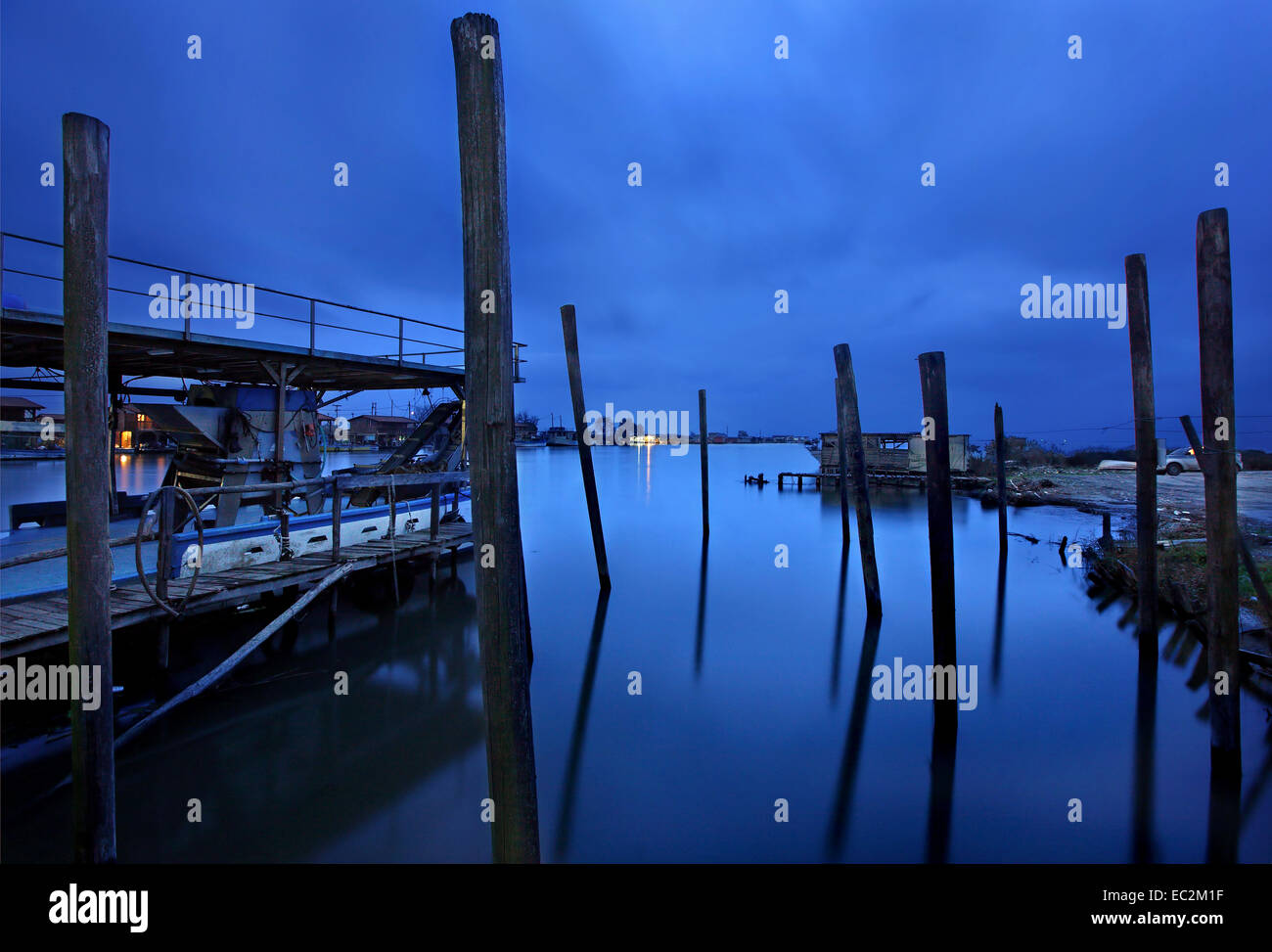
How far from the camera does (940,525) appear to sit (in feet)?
20.8

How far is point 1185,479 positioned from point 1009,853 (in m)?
41.3

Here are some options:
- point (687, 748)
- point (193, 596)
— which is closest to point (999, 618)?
point (687, 748)

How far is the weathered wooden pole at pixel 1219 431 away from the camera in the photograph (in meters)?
5.32

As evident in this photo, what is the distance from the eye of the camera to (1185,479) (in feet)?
111

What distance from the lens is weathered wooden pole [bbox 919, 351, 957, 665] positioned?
6316mm

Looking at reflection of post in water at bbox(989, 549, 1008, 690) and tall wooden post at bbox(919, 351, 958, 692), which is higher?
tall wooden post at bbox(919, 351, 958, 692)

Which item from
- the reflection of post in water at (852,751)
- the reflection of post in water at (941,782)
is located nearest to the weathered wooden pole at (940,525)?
the reflection of post in water at (941,782)

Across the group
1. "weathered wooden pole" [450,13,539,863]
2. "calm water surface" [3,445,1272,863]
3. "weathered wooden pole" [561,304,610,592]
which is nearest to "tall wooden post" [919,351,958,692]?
"calm water surface" [3,445,1272,863]

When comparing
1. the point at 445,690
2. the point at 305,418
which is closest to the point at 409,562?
the point at 305,418

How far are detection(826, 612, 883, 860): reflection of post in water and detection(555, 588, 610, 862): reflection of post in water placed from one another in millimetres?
2674

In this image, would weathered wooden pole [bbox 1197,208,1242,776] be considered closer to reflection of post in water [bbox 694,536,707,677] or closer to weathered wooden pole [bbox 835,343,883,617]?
weathered wooden pole [bbox 835,343,883,617]

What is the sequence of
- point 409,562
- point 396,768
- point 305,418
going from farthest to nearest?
point 409,562, point 305,418, point 396,768

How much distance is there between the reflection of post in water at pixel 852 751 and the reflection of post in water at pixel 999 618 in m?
1.92
